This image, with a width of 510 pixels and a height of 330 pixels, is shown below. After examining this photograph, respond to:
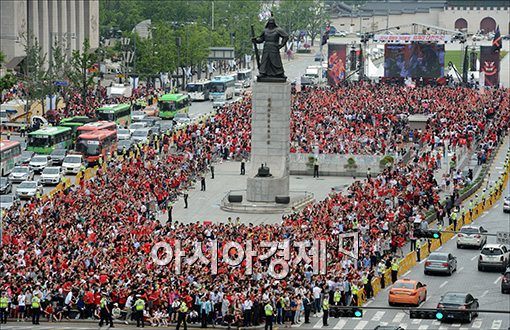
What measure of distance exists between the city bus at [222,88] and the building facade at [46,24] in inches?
614

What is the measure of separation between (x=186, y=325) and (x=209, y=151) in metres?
42.5

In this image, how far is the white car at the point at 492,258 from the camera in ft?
223

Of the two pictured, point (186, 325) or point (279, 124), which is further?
point (279, 124)

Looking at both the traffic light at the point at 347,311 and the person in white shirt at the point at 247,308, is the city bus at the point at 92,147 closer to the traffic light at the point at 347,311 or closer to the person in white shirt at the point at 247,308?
the person in white shirt at the point at 247,308

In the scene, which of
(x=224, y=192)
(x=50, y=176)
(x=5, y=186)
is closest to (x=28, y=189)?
(x=5, y=186)

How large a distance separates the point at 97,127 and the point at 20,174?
13035 mm

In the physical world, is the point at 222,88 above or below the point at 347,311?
below

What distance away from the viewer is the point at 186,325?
5669cm

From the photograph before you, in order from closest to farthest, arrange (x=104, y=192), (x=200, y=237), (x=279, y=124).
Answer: (x=200, y=237), (x=104, y=192), (x=279, y=124)

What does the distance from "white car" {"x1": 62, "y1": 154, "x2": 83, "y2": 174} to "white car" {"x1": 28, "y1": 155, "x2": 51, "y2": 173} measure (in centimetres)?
116

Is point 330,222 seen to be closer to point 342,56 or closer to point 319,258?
point 319,258

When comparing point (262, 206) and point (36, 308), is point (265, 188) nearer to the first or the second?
point (262, 206)

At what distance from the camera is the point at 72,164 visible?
94.8 meters

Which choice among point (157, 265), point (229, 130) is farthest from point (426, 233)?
point (229, 130)
